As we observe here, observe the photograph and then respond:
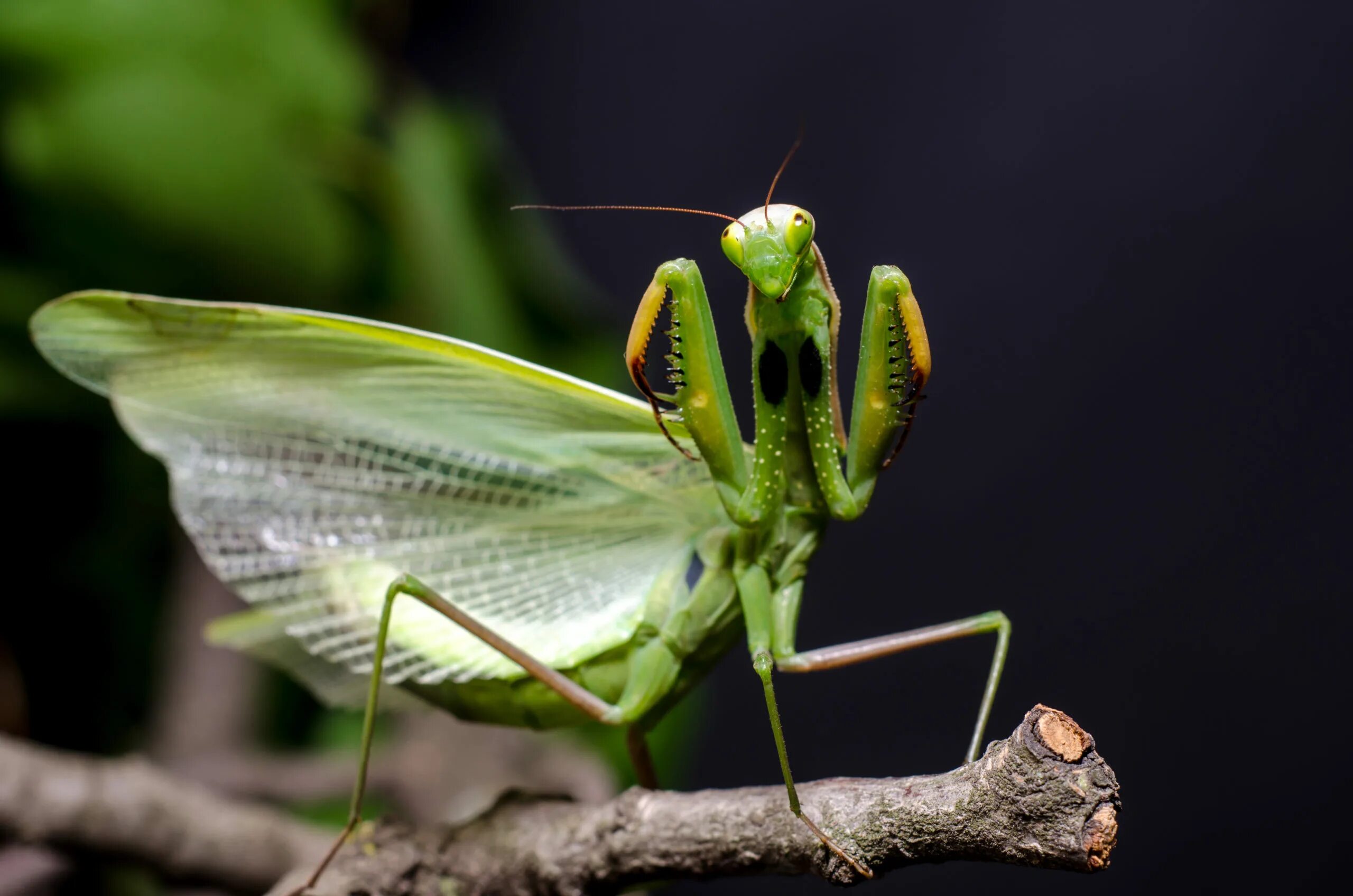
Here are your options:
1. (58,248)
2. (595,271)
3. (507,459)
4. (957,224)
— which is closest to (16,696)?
(58,248)

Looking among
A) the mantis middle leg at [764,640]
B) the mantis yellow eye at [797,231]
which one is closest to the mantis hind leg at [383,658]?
the mantis middle leg at [764,640]

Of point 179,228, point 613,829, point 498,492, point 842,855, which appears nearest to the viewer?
point 842,855

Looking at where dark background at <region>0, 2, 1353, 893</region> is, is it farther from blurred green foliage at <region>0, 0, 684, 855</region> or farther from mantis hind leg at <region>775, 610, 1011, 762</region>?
mantis hind leg at <region>775, 610, 1011, 762</region>

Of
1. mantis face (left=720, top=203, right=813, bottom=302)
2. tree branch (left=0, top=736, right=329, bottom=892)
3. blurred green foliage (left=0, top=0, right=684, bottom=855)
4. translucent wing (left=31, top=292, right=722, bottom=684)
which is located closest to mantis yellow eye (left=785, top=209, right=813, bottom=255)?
mantis face (left=720, top=203, right=813, bottom=302)

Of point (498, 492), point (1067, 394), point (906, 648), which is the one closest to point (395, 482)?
point (498, 492)

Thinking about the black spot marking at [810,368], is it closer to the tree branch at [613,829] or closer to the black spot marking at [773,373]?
the black spot marking at [773,373]

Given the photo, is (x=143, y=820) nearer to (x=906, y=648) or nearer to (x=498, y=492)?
(x=498, y=492)

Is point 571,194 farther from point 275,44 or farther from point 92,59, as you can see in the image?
point 92,59
